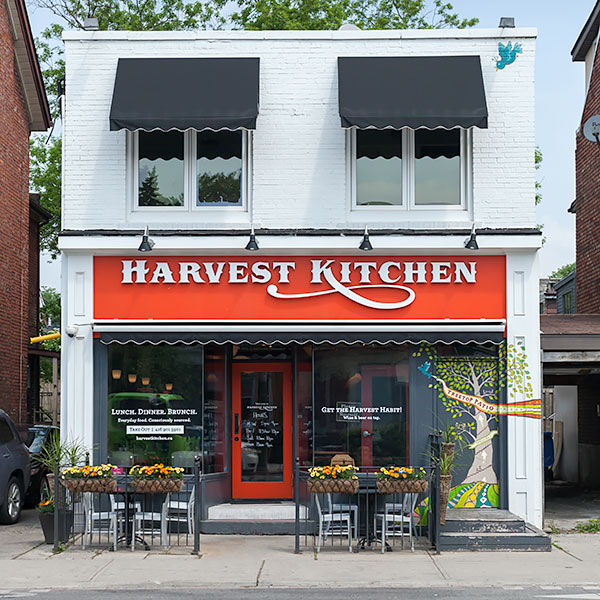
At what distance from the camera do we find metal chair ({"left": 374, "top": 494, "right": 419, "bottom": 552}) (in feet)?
41.3

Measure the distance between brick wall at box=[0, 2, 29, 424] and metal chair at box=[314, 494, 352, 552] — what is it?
10539 millimetres

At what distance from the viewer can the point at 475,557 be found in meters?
12.2

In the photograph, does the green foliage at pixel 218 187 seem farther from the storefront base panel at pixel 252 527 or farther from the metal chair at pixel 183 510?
the storefront base panel at pixel 252 527

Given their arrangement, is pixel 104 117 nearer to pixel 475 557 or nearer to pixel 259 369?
pixel 259 369

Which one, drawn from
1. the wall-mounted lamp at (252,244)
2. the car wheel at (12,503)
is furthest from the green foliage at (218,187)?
the car wheel at (12,503)

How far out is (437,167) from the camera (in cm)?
1448

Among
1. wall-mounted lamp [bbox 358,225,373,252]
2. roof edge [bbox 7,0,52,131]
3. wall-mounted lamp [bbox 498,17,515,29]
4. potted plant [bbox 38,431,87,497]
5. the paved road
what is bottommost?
the paved road

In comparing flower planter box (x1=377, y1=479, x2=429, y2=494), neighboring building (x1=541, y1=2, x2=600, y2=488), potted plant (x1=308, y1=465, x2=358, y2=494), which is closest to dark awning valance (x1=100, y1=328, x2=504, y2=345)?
potted plant (x1=308, y1=465, x2=358, y2=494)

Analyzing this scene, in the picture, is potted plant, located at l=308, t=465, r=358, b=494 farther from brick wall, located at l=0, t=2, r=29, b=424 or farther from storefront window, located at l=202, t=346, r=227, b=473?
brick wall, located at l=0, t=2, r=29, b=424

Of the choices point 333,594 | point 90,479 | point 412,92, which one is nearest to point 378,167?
point 412,92

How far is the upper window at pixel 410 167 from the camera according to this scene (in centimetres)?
1442

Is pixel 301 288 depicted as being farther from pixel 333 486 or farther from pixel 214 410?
pixel 333 486

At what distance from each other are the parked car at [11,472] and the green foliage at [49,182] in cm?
1992

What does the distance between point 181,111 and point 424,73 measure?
368 cm
